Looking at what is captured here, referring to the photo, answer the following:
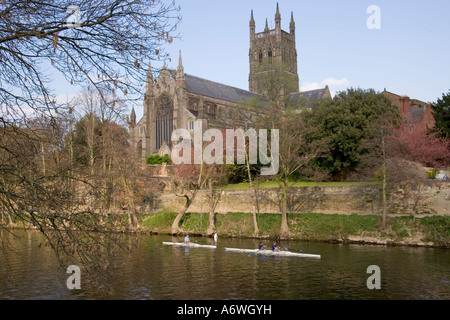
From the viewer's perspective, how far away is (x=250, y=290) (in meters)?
15.4

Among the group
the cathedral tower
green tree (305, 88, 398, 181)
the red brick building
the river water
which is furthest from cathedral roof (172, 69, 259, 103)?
the river water

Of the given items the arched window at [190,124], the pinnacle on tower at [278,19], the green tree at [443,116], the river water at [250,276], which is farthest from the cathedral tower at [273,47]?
the river water at [250,276]

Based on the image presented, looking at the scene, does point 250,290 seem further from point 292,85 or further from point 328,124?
point 292,85

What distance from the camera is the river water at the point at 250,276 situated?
48.0 feet

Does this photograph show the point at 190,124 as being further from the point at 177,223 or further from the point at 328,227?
the point at 328,227

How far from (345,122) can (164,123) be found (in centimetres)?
3544

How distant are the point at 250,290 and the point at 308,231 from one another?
14841mm

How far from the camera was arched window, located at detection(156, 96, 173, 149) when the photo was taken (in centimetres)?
6425

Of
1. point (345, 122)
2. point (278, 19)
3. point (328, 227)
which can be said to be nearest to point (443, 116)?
point (345, 122)

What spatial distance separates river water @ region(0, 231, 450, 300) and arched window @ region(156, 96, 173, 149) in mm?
40666

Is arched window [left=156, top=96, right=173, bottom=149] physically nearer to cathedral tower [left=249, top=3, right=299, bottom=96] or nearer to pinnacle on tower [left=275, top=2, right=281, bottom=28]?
cathedral tower [left=249, top=3, right=299, bottom=96]

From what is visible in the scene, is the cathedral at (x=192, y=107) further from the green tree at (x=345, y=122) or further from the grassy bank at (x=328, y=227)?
the grassy bank at (x=328, y=227)

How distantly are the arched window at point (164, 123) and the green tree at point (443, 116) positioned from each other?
3876cm
